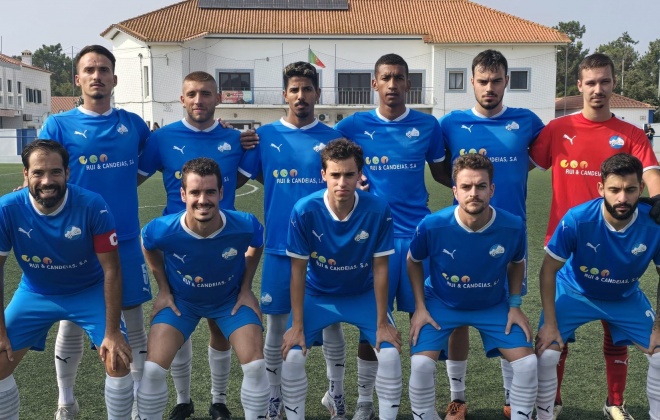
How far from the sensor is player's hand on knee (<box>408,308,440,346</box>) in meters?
3.74

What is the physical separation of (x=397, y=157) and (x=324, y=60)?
3182 cm

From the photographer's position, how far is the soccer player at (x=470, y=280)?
363 centimetres

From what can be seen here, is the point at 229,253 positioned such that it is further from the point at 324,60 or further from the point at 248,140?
the point at 324,60

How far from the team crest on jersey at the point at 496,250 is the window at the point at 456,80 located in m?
32.0

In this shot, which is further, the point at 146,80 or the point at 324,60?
the point at 324,60

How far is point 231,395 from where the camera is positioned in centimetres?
446

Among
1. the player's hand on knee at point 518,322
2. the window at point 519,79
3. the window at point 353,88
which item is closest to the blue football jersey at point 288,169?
the player's hand on knee at point 518,322

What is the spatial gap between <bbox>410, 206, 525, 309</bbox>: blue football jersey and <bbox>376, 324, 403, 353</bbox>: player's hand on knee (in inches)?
16.1

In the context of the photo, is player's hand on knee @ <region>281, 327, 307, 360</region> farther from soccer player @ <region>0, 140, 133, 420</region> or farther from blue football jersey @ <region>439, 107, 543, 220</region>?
blue football jersey @ <region>439, 107, 543, 220</region>

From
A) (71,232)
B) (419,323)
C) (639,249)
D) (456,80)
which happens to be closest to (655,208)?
(639,249)

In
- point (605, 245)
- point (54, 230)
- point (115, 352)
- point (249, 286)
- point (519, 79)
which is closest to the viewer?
point (115, 352)

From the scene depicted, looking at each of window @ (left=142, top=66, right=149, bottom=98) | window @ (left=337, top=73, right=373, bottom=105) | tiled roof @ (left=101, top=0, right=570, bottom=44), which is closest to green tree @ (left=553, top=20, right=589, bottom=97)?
tiled roof @ (left=101, top=0, right=570, bottom=44)

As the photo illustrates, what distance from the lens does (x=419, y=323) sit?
377 centimetres

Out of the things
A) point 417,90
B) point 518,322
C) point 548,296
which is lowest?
point 518,322
